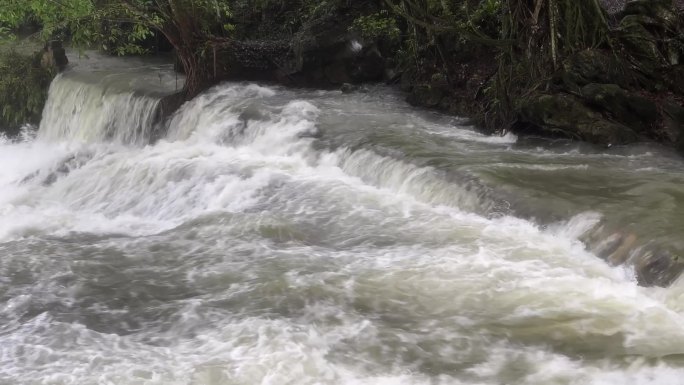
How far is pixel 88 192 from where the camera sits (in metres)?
11.7

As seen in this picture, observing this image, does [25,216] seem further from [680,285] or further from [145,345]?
[680,285]

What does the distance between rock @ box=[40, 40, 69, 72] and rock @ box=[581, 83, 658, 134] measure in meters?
13.2

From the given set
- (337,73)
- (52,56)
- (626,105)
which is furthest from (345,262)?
(52,56)

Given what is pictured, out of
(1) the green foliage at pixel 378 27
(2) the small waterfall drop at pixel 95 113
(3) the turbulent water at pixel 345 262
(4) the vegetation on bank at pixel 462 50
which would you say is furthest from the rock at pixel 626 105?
(2) the small waterfall drop at pixel 95 113

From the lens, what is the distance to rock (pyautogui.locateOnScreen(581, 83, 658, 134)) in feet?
33.1

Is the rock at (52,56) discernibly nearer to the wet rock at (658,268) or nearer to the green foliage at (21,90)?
the green foliage at (21,90)

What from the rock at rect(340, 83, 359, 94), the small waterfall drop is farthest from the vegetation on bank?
the small waterfall drop

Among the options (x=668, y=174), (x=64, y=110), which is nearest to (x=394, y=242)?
(x=668, y=174)

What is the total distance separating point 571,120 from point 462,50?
148 inches

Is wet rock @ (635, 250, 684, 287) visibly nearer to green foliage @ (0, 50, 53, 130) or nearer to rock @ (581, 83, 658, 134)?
rock @ (581, 83, 658, 134)

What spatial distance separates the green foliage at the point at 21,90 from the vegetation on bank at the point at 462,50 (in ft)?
8.79

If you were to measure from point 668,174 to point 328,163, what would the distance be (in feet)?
15.1

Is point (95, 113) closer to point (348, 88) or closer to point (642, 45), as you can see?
point (348, 88)

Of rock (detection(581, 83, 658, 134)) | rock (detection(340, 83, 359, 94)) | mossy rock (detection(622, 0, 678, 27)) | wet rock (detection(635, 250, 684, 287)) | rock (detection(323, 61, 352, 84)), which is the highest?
mossy rock (detection(622, 0, 678, 27))
